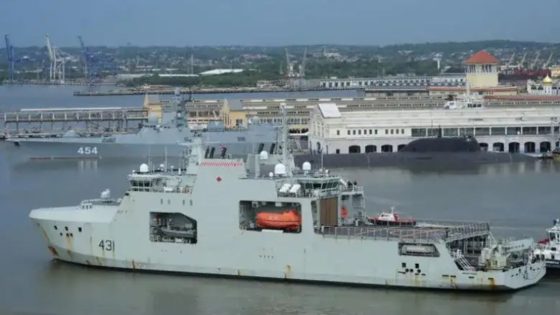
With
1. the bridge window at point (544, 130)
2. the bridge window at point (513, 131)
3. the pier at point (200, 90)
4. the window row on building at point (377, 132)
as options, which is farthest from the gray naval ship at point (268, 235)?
the pier at point (200, 90)

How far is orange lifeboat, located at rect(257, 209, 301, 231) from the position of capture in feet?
48.3

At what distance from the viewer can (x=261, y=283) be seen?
1465cm

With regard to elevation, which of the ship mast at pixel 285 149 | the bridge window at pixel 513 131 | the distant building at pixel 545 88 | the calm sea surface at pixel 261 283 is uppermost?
the ship mast at pixel 285 149

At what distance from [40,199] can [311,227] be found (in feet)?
30.0

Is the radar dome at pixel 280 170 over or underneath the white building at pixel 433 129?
over

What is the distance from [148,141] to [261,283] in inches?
726

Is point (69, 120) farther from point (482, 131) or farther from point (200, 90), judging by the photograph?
point (200, 90)

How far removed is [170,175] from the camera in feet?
51.0

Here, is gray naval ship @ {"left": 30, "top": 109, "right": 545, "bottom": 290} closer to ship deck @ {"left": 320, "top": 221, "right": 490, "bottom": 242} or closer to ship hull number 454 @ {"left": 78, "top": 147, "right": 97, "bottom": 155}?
ship deck @ {"left": 320, "top": 221, "right": 490, "bottom": 242}

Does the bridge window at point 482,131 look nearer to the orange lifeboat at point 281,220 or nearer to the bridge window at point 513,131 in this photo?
the bridge window at point 513,131

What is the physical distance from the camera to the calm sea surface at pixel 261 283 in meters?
13.7

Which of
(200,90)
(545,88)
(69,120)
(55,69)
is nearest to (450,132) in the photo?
(69,120)

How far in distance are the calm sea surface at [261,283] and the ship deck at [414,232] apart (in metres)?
0.36

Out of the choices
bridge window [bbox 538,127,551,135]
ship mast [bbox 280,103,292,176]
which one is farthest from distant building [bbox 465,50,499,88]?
ship mast [bbox 280,103,292,176]
